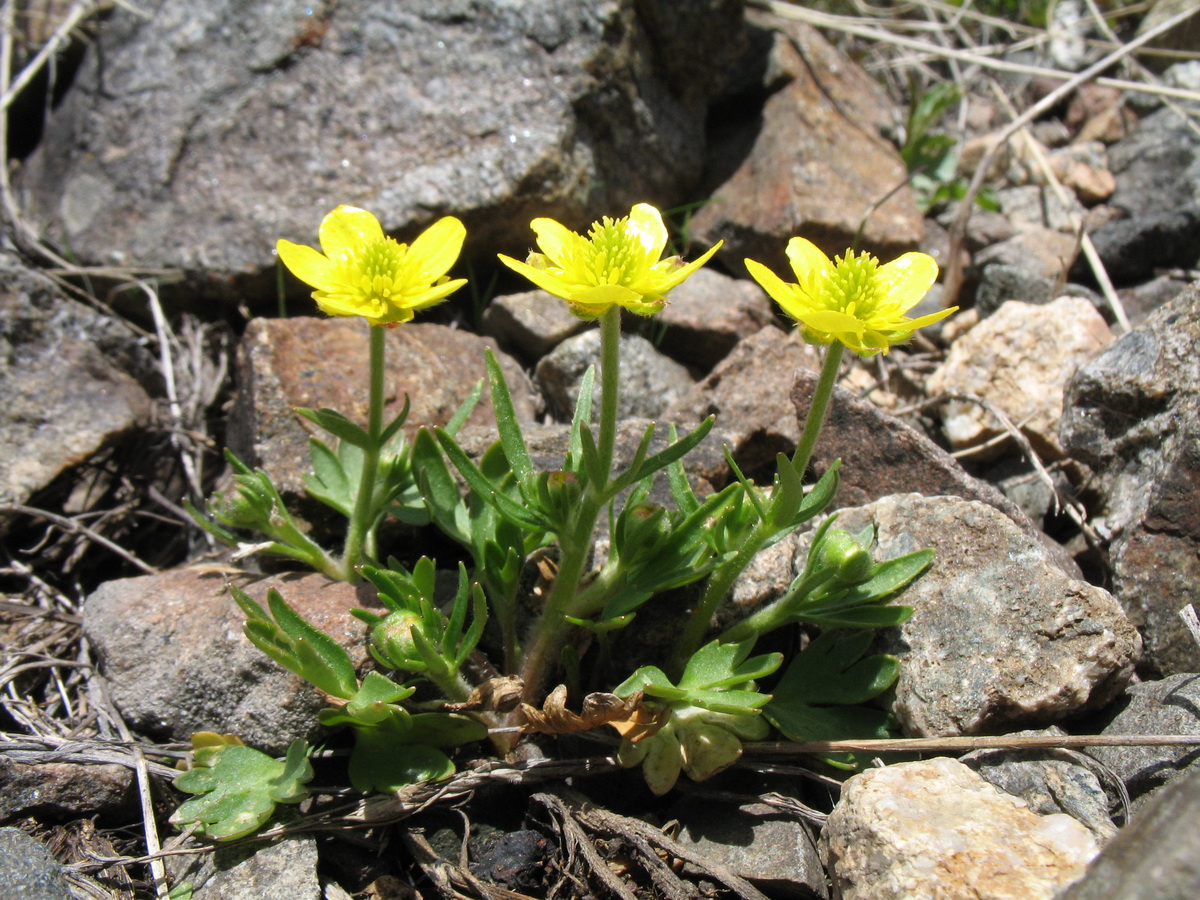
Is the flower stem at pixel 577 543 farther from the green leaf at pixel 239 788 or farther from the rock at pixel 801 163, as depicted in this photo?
the rock at pixel 801 163

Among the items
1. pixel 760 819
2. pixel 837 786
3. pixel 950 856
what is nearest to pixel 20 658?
pixel 760 819

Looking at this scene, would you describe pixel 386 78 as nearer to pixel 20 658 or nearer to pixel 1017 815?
pixel 20 658

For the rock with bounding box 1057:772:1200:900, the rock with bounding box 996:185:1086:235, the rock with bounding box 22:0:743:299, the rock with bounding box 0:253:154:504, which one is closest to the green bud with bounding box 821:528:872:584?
the rock with bounding box 1057:772:1200:900

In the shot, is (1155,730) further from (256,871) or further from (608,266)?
(256,871)

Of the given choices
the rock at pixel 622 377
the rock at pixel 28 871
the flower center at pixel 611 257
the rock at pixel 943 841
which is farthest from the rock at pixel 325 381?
the rock at pixel 943 841

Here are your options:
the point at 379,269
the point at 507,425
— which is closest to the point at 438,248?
the point at 379,269
